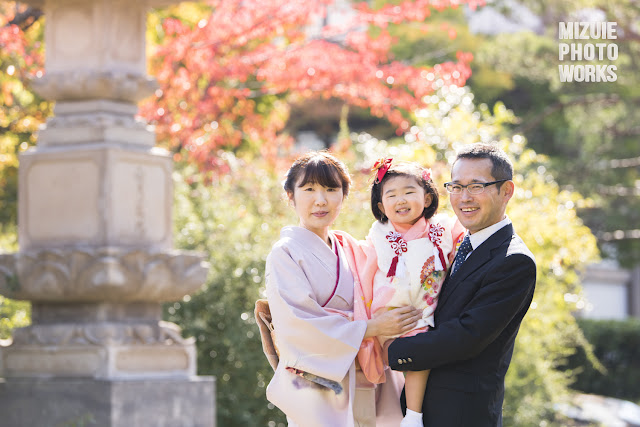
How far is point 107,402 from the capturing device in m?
5.45

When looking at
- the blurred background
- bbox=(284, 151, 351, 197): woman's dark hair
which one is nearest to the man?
bbox=(284, 151, 351, 197): woman's dark hair

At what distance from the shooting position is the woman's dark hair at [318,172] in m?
3.66

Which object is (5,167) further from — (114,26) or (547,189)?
(547,189)

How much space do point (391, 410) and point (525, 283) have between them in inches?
32.2

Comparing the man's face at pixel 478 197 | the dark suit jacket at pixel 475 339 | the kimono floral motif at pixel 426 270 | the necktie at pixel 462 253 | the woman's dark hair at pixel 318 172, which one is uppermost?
the woman's dark hair at pixel 318 172

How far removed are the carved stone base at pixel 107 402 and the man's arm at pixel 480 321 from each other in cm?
274

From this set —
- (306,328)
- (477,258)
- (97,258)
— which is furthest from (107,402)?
(477,258)

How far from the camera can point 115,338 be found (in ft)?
18.5

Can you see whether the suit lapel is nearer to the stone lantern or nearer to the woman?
the woman

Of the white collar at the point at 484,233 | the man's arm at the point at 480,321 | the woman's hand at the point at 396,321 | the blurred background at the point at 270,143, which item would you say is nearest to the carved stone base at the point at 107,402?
the blurred background at the point at 270,143

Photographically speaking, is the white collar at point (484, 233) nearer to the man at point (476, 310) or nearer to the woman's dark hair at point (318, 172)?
the man at point (476, 310)

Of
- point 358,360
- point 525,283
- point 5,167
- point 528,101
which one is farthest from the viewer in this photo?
point 528,101

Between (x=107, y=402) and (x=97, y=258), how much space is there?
83cm

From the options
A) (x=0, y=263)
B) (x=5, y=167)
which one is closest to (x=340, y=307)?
(x=0, y=263)
